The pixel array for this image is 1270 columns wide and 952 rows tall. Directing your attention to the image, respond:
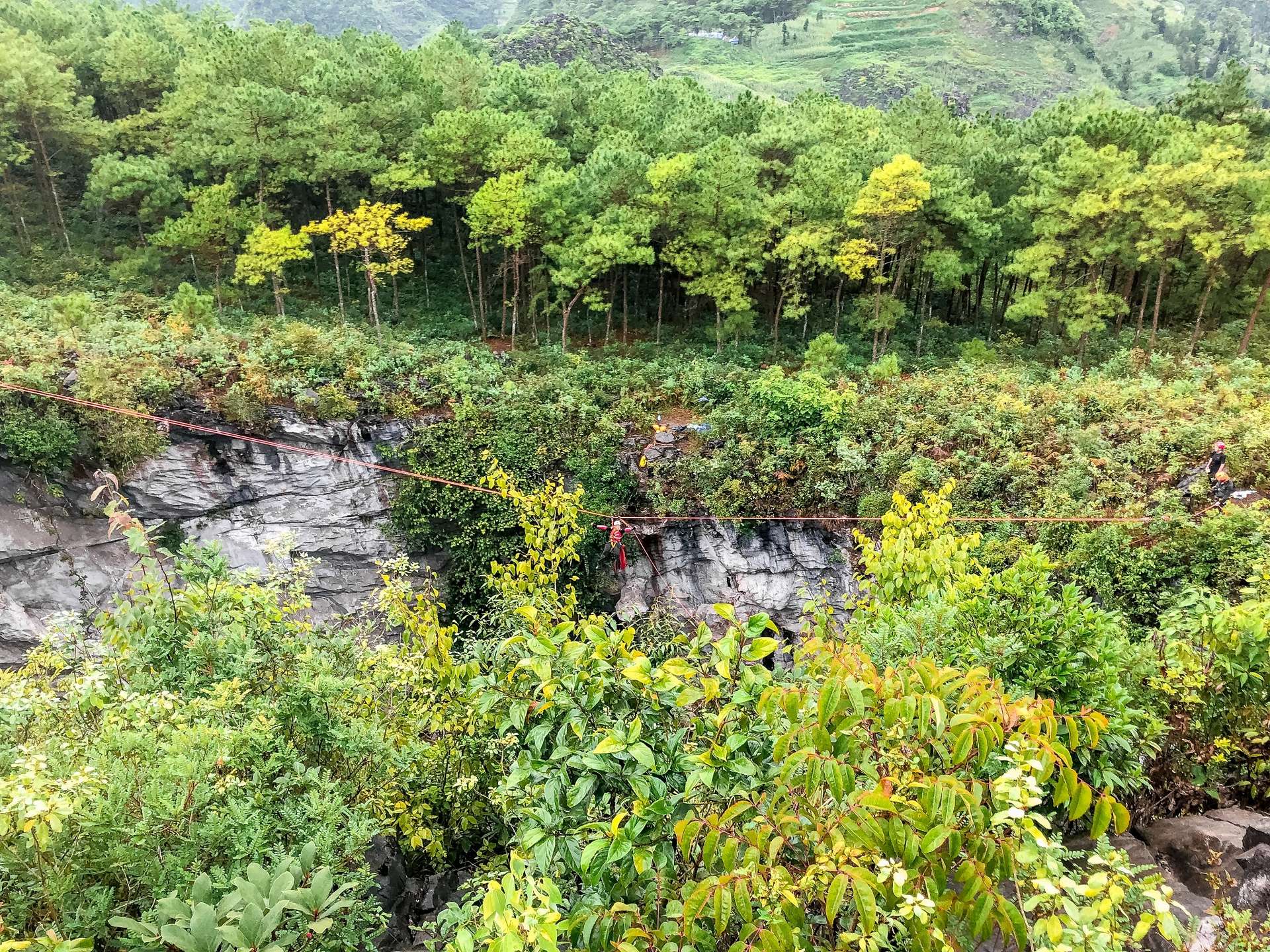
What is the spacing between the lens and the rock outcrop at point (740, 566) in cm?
1403

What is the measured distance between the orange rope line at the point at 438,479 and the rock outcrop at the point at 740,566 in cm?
→ 28

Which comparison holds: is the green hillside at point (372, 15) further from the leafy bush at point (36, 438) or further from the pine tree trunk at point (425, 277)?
the leafy bush at point (36, 438)

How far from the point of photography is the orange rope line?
10648mm

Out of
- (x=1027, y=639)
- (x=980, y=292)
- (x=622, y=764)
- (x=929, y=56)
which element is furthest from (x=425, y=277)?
(x=929, y=56)

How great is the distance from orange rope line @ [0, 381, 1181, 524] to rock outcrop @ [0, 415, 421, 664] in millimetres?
211

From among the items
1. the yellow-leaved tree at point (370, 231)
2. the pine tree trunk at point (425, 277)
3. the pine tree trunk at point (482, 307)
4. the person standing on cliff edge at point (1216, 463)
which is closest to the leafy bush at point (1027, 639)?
the person standing on cliff edge at point (1216, 463)

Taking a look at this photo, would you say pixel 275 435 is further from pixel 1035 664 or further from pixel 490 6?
pixel 490 6

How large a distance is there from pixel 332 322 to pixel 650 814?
20.5 meters

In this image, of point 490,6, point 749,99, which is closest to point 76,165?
point 749,99

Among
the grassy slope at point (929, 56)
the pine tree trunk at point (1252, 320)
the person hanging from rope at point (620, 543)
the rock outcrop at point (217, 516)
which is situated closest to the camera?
the rock outcrop at point (217, 516)

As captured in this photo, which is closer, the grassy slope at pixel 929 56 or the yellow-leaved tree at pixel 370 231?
the yellow-leaved tree at pixel 370 231

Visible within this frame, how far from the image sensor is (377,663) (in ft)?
16.1

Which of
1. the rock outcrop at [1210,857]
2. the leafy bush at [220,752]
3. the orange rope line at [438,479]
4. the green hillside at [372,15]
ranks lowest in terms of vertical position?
the orange rope line at [438,479]

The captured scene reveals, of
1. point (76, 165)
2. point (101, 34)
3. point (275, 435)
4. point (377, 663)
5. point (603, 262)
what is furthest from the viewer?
point (101, 34)
